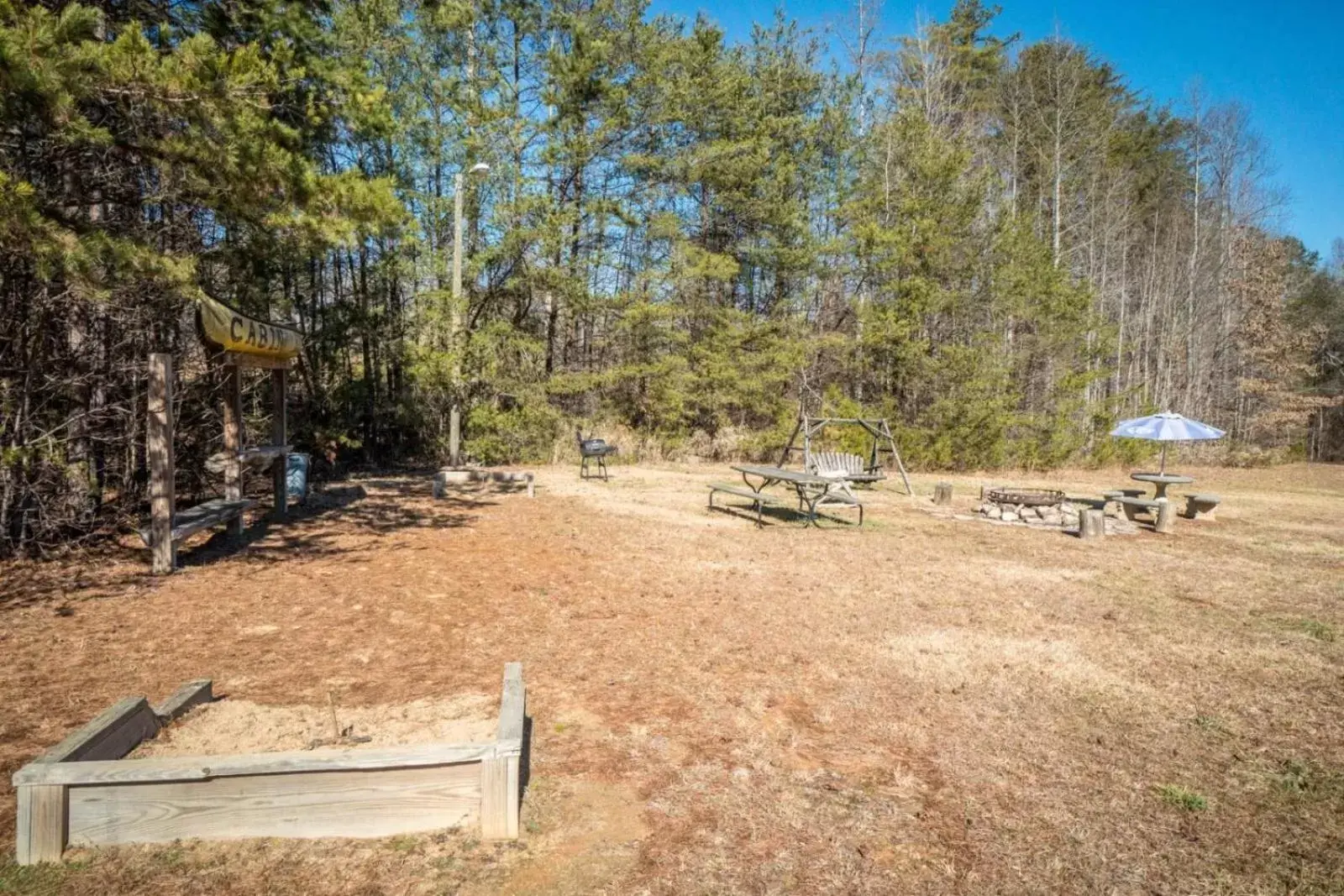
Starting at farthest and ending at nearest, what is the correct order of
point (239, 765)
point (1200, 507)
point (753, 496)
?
point (1200, 507) → point (753, 496) → point (239, 765)

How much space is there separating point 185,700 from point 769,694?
292 cm

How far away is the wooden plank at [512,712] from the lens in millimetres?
2534

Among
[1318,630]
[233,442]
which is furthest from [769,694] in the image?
[233,442]

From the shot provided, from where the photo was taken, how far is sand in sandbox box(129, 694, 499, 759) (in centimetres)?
302

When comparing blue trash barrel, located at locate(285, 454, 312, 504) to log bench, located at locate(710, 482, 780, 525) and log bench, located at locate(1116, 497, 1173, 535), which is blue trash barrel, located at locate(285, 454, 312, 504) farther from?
log bench, located at locate(1116, 497, 1173, 535)

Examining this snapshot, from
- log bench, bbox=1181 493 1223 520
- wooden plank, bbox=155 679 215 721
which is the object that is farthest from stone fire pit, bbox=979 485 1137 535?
wooden plank, bbox=155 679 215 721

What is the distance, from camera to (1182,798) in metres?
3.01

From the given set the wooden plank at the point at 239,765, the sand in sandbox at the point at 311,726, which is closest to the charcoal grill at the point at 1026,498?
the sand in sandbox at the point at 311,726

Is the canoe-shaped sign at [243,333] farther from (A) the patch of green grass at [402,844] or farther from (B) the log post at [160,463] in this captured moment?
(A) the patch of green grass at [402,844]

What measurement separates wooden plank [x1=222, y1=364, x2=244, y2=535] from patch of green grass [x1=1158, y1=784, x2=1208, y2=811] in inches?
312

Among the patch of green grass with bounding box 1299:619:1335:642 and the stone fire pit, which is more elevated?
the stone fire pit

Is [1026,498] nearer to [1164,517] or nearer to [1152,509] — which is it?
[1164,517]

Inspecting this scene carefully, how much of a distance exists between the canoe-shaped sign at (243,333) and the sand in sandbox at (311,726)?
4260 millimetres

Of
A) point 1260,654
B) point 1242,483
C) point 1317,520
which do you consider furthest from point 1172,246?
point 1260,654
